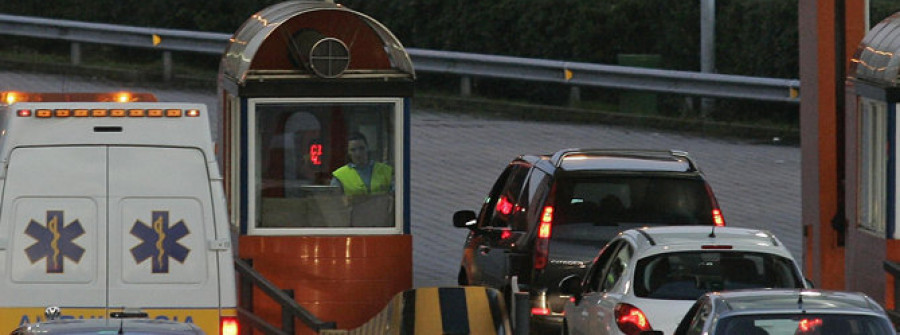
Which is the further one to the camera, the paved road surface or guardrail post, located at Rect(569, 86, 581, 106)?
guardrail post, located at Rect(569, 86, 581, 106)

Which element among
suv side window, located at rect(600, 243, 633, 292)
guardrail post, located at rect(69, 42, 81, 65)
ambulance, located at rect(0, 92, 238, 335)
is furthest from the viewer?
guardrail post, located at rect(69, 42, 81, 65)

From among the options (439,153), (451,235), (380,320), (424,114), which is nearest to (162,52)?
(424,114)

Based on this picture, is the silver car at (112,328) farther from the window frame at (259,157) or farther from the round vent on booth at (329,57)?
the round vent on booth at (329,57)

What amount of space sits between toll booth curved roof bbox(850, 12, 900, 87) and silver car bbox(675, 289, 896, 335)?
4.83 meters

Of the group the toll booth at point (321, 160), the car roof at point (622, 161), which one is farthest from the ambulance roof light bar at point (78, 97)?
the car roof at point (622, 161)

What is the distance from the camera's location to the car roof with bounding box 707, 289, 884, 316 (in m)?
10.7

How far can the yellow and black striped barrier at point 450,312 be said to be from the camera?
12680 millimetres

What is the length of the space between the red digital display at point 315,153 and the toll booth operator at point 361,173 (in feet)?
0.61

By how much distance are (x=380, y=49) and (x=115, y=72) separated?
17282mm

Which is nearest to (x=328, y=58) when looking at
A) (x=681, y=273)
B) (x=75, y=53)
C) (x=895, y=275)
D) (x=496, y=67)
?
(x=681, y=273)

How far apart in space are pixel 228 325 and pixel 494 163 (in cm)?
1446

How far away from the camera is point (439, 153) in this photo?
89.8 feet

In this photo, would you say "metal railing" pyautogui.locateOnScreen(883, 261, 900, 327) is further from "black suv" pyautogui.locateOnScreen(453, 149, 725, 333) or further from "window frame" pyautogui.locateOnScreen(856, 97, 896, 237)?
"black suv" pyautogui.locateOnScreen(453, 149, 725, 333)

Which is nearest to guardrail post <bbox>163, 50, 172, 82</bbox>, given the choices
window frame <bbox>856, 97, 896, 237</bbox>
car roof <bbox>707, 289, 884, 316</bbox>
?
window frame <bbox>856, 97, 896, 237</bbox>
